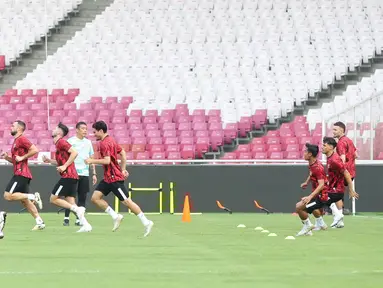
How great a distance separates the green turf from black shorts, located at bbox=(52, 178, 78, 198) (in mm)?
663

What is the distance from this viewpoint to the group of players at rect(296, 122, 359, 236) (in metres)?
16.4

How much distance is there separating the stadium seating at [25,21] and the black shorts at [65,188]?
747 inches

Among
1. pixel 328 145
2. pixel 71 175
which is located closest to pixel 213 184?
pixel 71 175

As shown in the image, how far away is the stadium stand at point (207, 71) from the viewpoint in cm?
3119

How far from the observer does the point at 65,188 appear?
721 inches

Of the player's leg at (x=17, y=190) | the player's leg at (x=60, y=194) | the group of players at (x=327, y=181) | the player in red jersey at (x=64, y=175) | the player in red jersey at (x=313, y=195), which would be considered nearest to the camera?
the player in red jersey at (x=313, y=195)

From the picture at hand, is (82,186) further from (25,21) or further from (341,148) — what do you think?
(25,21)

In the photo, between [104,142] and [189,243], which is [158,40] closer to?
[104,142]

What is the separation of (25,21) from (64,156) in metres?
21.6

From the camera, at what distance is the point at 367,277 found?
955cm

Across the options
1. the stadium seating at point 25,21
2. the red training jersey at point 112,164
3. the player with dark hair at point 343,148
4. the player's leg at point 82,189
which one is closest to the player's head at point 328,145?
the player with dark hair at point 343,148

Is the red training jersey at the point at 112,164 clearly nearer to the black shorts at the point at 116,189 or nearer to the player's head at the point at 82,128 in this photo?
the black shorts at the point at 116,189

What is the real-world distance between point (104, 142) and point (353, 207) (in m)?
10.7

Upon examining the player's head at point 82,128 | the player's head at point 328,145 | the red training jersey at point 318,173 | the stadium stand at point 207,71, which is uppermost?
the stadium stand at point 207,71
